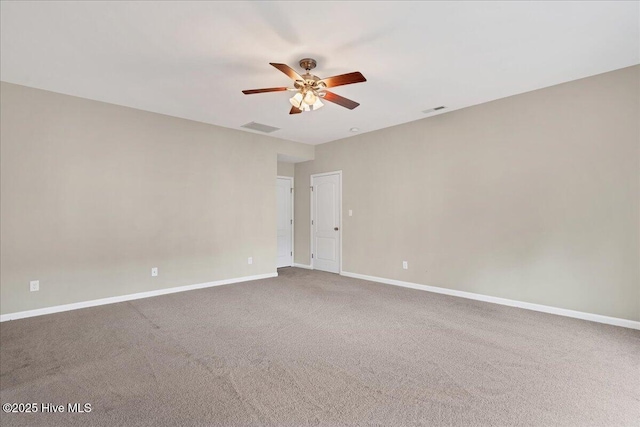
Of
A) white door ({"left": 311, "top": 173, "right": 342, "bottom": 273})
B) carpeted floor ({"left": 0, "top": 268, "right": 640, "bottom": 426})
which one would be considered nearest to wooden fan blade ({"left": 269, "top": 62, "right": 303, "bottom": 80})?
carpeted floor ({"left": 0, "top": 268, "right": 640, "bottom": 426})

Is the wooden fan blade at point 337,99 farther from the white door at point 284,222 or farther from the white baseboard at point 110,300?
the white door at point 284,222

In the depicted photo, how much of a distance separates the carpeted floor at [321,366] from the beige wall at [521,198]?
563 mm

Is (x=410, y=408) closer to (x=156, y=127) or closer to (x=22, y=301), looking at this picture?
(x=22, y=301)

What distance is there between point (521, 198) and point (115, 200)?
5.31m

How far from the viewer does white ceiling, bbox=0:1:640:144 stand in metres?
2.31

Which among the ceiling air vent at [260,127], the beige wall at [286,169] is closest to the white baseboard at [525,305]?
the beige wall at [286,169]

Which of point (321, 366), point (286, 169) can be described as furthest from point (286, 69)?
point (286, 169)

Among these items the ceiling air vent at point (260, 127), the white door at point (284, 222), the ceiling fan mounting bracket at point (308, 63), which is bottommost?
the white door at point (284, 222)

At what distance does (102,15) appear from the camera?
2361 mm

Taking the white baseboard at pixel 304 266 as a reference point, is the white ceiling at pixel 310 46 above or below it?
above

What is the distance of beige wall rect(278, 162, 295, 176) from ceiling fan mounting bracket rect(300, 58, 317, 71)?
3957 mm

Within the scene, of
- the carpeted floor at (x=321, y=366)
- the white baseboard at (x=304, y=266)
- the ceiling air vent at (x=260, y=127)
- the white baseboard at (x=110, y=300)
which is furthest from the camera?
the white baseboard at (x=304, y=266)

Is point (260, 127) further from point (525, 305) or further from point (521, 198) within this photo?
point (525, 305)

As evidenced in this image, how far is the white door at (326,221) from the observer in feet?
20.6
